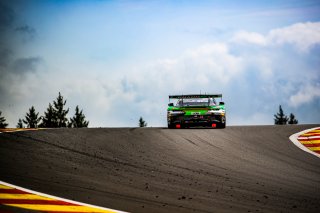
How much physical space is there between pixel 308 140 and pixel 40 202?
9668mm

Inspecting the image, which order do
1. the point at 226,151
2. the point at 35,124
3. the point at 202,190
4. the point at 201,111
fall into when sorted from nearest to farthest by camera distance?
1. the point at 202,190
2. the point at 226,151
3. the point at 201,111
4. the point at 35,124

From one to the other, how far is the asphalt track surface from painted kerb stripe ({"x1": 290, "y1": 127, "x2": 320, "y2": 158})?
1.16ft

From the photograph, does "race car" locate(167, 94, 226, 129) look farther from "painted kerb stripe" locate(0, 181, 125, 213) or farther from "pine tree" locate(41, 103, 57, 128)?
"pine tree" locate(41, 103, 57, 128)

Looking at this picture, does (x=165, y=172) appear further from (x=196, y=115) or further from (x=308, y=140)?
(x=196, y=115)

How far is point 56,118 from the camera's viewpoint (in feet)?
241

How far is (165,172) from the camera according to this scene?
25.9 ft

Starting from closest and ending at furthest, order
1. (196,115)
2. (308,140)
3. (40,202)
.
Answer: (40,202), (308,140), (196,115)

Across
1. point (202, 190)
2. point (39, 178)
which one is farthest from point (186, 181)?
point (39, 178)

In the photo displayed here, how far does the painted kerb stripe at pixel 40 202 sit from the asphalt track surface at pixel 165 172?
0.20 meters

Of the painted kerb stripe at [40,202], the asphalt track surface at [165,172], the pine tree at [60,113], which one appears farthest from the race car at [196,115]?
the pine tree at [60,113]

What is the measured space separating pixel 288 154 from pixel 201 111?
702 centimetres

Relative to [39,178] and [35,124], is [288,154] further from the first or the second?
[35,124]

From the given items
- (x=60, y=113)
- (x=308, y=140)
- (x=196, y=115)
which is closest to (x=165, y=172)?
(x=308, y=140)

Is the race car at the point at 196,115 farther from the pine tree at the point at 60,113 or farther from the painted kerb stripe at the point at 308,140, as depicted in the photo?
the pine tree at the point at 60,113
